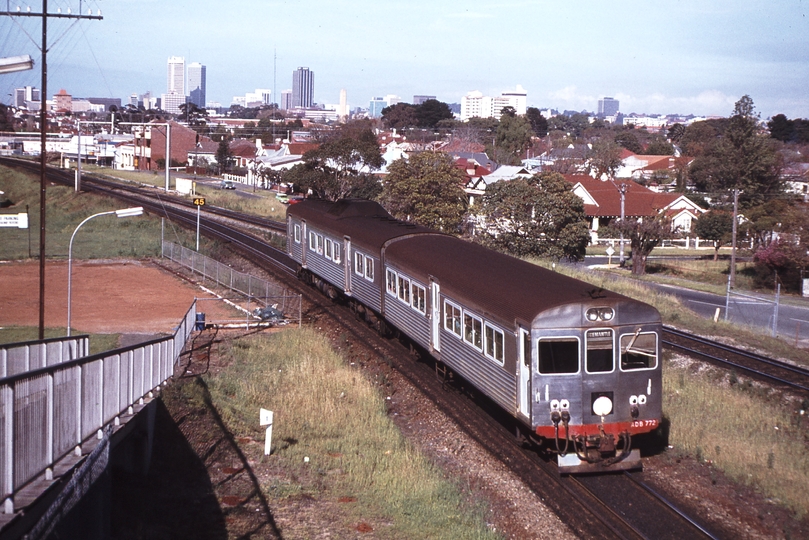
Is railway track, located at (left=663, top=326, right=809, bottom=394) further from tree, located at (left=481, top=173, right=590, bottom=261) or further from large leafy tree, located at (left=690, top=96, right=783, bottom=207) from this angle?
large leafy tree, located at (left=690, top=96, right=783, bottom=207)

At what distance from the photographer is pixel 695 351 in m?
21.5

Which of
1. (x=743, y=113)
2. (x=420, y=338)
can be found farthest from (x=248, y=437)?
(x=743, y=113)

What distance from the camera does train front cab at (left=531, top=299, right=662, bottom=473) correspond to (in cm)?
1260

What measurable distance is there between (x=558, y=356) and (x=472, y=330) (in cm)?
276

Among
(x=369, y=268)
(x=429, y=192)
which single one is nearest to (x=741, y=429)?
(x=369, y=268)

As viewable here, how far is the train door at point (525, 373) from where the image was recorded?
12695 mm

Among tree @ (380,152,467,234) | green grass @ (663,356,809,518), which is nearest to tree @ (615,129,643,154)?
tree @ (380,152,467,234)

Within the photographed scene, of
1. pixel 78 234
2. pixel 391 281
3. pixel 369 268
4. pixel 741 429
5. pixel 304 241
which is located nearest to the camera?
pixel 741 429

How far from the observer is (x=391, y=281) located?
67.7 feet

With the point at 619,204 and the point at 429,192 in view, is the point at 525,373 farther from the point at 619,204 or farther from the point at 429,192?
the point at 619,204

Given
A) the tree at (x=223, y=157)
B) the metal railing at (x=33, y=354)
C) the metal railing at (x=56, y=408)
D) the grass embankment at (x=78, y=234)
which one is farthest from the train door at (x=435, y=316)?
the tree at (x=223, y=157)

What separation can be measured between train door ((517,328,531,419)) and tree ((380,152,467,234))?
30237 millimetres

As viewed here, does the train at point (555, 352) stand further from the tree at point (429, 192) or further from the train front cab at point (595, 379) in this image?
the tree at point (429, 192)

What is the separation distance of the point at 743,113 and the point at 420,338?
7098 cm
